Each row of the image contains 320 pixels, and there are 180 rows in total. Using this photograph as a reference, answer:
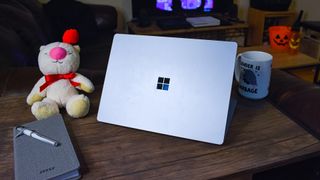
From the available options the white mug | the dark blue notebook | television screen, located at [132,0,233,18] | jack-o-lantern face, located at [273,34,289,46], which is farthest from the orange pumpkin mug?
the dark blue notebook

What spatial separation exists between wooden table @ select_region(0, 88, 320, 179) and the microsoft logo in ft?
0.33

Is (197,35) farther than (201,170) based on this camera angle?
Yes

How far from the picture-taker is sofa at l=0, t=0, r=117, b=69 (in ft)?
4.30

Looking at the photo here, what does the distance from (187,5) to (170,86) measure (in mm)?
2235

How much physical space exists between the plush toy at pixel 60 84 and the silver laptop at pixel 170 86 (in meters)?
0.07

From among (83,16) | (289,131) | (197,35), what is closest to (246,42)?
(197,35)

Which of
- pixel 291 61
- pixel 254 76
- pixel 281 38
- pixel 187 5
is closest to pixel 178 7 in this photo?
pixel 187 5

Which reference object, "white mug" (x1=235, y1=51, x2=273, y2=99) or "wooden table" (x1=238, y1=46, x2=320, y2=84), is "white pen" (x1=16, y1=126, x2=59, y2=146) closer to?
"white mug" (x1=235, y1=51, x2=273, y2=99)

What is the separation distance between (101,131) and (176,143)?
0.17 meters

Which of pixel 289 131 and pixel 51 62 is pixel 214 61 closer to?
pixel 289 131

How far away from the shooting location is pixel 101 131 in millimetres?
617

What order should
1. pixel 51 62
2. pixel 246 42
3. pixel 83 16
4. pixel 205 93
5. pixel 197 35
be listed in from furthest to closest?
pixel 246 42 → pixel 197 35 → pixel 83 16 → pixel 51 62 → pixel 205 93

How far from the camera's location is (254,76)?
2.31 ft

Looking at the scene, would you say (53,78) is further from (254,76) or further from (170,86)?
(254,76)
